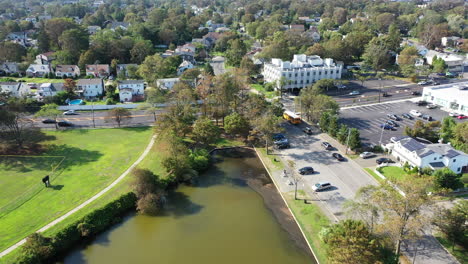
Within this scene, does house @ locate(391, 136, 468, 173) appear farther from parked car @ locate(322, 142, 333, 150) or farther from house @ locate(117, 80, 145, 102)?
house @ locate(117, 80, 145, 102)

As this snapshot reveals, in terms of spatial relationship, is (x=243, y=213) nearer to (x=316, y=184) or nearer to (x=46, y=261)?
(x=316, y=184)

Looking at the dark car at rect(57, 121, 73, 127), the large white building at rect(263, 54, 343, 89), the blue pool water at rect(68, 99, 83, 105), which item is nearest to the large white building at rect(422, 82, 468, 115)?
the large white building at rect(263, 54, 343, 89)

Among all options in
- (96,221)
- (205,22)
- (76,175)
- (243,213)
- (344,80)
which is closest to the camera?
(96,221)

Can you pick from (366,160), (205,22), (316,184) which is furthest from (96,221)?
(205,22)

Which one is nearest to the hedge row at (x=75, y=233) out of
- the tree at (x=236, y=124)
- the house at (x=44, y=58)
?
the tree at (x=236, y=124)

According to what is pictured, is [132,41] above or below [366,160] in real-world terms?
above

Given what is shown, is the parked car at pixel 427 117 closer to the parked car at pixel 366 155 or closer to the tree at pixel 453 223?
the parked car at pixel 366 155
